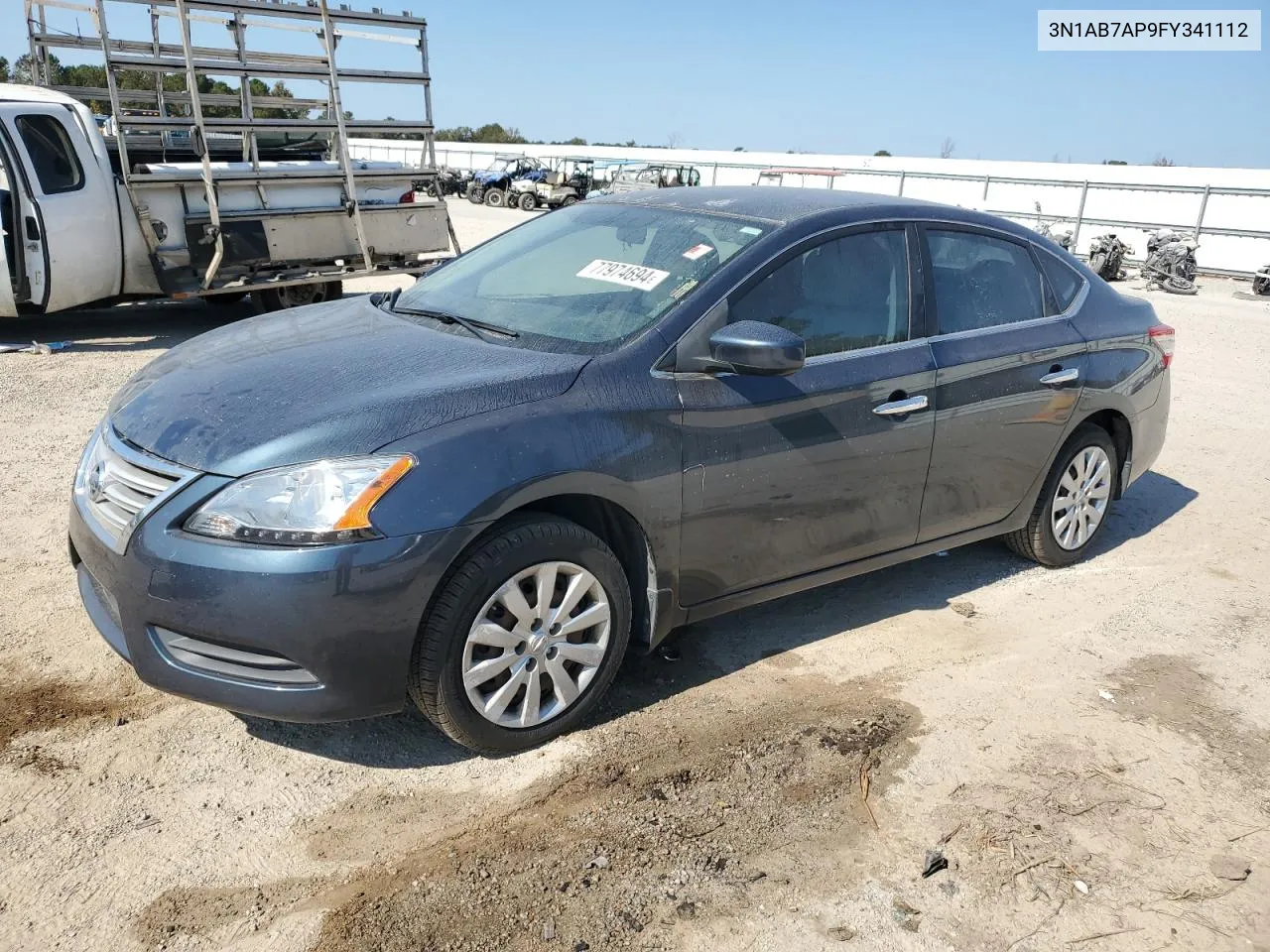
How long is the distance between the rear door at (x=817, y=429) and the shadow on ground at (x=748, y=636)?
16.4 inches

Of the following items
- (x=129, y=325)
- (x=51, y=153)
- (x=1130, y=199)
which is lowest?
(x=129, y=325)

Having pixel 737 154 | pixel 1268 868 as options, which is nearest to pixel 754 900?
pixel 1268 868

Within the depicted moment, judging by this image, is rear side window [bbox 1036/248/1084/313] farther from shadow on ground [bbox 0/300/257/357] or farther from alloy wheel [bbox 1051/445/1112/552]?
shadow on ground [bbox 0/300/257/357]

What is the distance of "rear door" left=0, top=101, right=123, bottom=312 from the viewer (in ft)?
27.0

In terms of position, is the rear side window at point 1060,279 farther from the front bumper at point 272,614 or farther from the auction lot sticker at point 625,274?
the front bumper at point 272,614

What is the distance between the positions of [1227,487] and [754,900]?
17.7 ft

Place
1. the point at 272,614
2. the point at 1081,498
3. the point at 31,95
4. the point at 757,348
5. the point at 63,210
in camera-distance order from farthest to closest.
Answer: the point at 31,95 < the point at 63,210 < the point at 1081,498 < the point at 757,348 < the point at 272,614

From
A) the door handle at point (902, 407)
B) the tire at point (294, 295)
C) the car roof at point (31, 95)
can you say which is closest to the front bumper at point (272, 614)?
the door handle at point (902, 407)

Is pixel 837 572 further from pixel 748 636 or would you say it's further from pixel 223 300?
pixel 223 300

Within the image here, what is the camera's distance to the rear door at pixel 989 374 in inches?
162

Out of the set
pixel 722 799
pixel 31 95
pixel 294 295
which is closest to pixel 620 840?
pixel 722 799

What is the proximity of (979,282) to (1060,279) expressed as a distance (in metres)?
0.64

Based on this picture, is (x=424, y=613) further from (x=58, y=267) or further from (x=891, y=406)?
(x=58, y=267)

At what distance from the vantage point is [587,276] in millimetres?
3809
